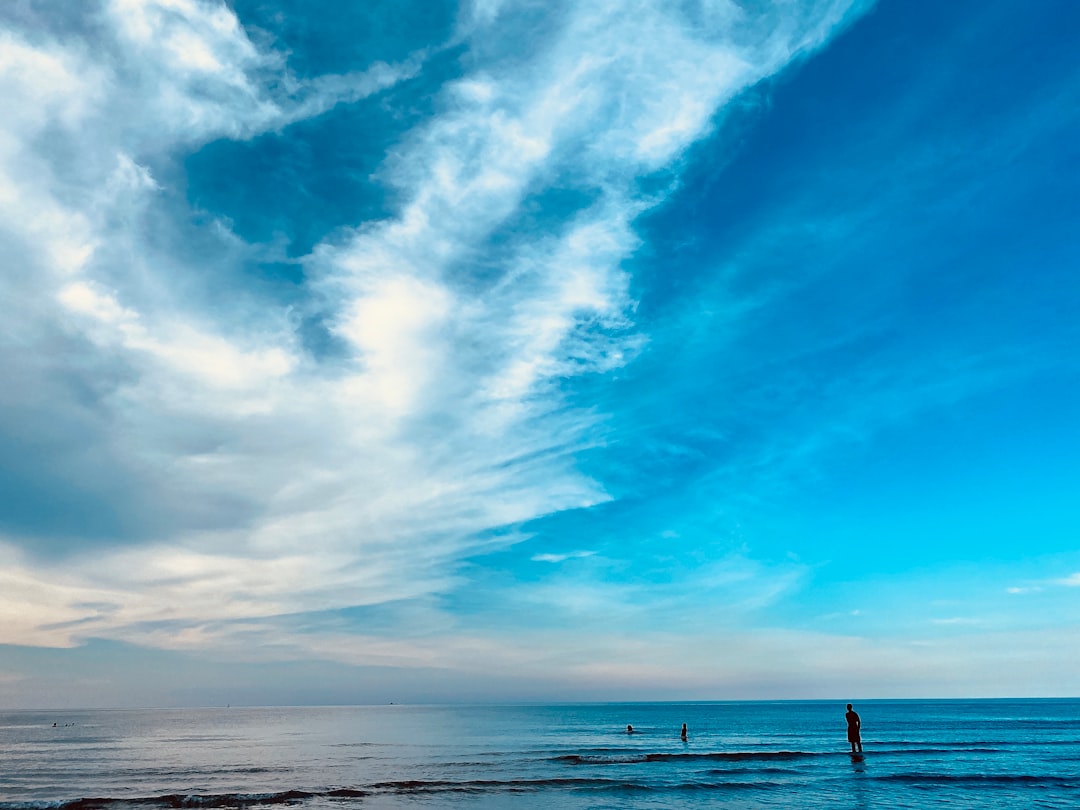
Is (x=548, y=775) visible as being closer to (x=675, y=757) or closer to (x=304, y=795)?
(x=304, y=795)

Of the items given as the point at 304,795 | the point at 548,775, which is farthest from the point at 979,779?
the point at 304,795

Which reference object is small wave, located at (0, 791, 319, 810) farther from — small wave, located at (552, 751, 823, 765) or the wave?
small wave, located at (552, 751, 823, 765)

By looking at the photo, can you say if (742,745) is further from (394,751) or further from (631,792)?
(631,792)

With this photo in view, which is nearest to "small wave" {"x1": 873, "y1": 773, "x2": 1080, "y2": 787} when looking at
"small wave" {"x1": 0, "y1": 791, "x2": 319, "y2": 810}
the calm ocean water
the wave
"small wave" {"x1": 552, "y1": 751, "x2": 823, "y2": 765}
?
the calm ocean water

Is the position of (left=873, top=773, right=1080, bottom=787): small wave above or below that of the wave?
below

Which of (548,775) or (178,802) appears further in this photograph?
(548,775)

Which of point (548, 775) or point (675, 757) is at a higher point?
point (548, 775)

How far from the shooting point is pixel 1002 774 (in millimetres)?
45969

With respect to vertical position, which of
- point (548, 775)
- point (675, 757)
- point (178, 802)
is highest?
point (178, 802)

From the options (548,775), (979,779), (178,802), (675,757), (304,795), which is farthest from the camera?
(675,757)

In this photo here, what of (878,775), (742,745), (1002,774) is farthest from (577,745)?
(1002,774)

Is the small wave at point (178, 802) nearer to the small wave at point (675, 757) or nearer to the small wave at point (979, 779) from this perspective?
the small wave at point (675, 757)

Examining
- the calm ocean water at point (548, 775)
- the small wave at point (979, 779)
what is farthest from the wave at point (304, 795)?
the small wave at point (979, 779)

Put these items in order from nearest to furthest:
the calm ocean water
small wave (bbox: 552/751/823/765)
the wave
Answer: the wave, the calm ocean water, small wave (bbox: 552/751/823/765)
